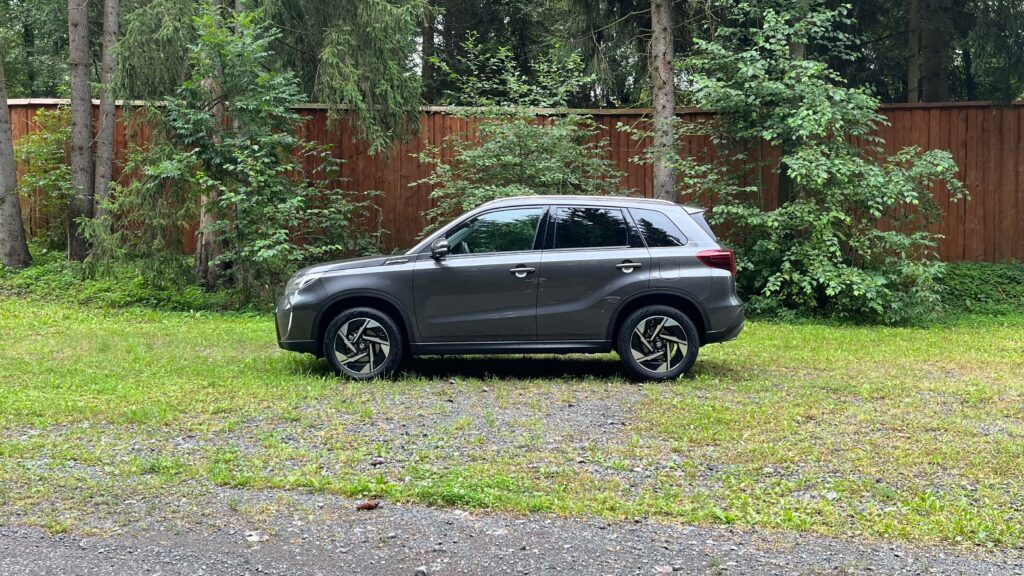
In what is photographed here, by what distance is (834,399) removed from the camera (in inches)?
278

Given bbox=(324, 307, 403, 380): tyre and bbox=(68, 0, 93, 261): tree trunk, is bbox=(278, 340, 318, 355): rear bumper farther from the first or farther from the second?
bbox=(68, 0, 93, 261): tree trunk

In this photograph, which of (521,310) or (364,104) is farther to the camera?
(364,104)

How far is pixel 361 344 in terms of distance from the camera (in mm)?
7785

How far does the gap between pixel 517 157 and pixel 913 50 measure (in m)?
9.16

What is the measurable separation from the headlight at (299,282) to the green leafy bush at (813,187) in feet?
21.4

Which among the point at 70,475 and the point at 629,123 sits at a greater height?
the point at 629,123

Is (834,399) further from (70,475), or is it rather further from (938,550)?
(70,475)

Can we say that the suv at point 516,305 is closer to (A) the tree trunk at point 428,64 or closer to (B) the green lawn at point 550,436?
(B) the green lawn at point 550,436

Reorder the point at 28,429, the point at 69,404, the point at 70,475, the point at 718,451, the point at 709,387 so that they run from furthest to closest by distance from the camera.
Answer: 1. the point at 709,387
2. the point at 69,404
3. the point at 28,429
4. the point at 718,451
5. the point at 70,475

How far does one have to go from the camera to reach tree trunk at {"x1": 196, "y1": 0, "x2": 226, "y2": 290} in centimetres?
1245

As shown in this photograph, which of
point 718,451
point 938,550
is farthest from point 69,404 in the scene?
point 938,550

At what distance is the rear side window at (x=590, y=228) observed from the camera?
7.96 metres

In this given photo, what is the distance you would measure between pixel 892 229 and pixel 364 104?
840 cm

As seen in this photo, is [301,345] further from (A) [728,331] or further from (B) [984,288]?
(B) [984,288]
